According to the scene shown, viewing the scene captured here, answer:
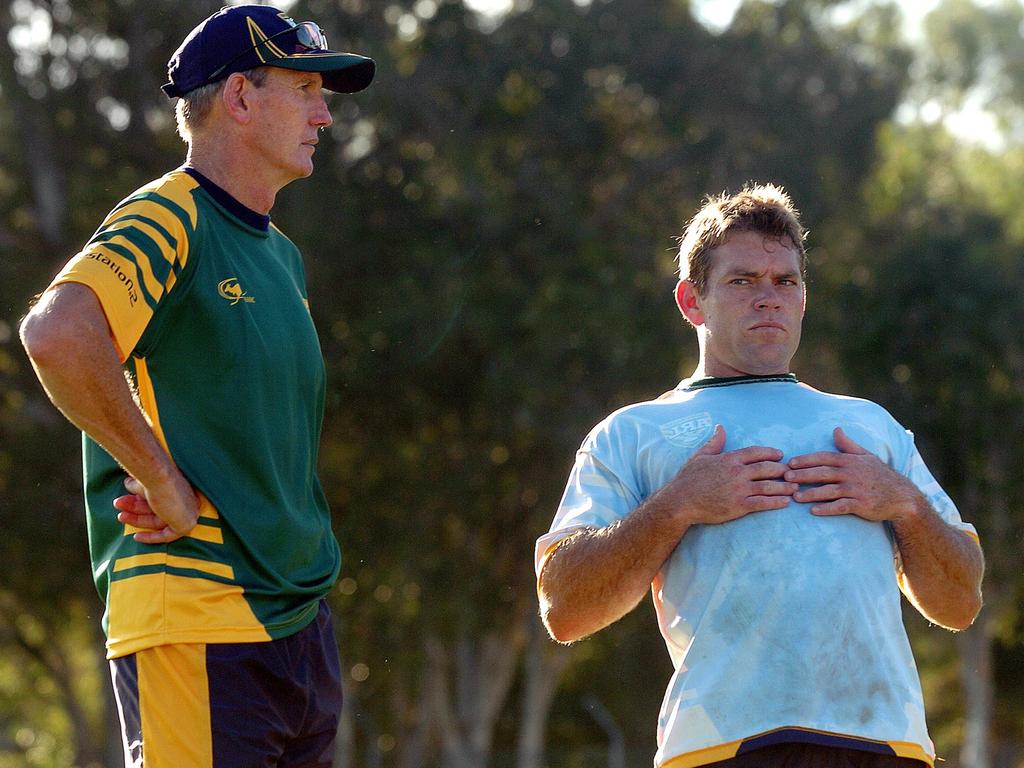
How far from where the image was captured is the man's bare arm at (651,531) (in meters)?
3.36

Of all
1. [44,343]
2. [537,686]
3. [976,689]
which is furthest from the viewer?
[976,689]

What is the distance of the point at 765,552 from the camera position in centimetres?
337

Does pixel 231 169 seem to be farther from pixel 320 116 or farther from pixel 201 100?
pixel 320 116

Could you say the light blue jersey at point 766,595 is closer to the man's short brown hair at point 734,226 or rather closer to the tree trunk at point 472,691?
the man's short brown hair at point 734,226

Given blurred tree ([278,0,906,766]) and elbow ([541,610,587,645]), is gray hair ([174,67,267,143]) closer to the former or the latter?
elbow ([541,610,587,645])

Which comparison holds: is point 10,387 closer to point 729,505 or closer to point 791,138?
point 791,138

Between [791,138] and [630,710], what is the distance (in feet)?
49.4

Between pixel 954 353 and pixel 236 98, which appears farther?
pixel 954 353

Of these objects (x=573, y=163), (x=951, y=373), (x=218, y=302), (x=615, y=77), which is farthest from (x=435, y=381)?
(x=218, y=302)

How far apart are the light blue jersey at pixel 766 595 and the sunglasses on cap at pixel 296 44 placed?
4.19 ft

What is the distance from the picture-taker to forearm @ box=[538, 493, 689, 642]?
338 cm

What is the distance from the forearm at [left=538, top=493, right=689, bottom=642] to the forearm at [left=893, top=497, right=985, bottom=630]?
56cm

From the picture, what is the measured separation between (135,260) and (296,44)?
2.84 ft

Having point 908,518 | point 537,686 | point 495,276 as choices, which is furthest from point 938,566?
point 537,686
